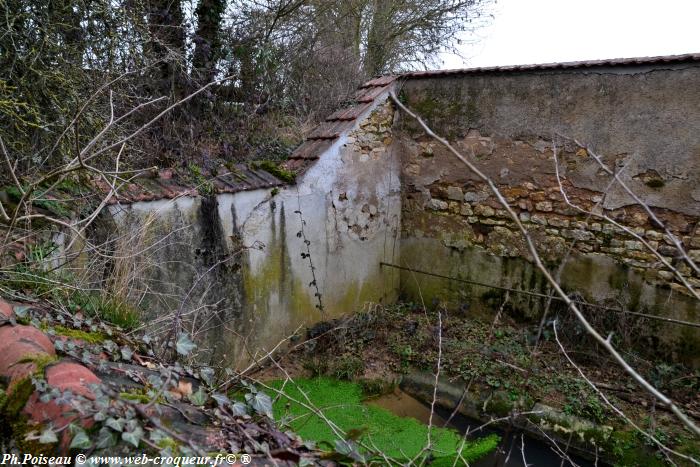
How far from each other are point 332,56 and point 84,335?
22.4ft

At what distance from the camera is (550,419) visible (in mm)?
4105

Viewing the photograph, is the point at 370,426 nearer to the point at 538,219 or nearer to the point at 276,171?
the point at 276,171

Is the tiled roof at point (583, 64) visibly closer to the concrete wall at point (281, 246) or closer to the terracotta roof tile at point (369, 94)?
the terracotta roof tile at point (369, 94)

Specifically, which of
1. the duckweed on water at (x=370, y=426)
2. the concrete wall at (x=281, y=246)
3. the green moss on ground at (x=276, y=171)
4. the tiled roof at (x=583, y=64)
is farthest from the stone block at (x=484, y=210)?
the duckweed on water at (x=370, y=426)

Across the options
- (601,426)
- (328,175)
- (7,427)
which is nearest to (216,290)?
(328,175)

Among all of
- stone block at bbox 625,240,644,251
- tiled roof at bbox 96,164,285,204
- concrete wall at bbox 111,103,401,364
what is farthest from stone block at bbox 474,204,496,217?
tiled roof at bbox 96,164,285,204

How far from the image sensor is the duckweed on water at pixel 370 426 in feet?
12.5

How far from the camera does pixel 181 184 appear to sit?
4.18 meters

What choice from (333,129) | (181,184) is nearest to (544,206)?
(333,129)

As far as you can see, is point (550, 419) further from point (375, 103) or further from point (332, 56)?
point (332, 56)

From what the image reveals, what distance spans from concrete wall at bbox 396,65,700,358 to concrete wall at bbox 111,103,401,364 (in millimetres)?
481

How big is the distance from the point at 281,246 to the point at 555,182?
2938 mm

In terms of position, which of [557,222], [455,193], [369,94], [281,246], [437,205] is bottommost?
[281,246]

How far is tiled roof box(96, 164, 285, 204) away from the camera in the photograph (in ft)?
12.2
